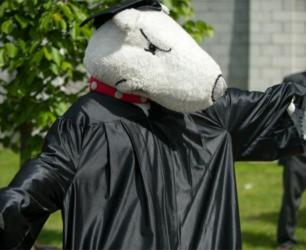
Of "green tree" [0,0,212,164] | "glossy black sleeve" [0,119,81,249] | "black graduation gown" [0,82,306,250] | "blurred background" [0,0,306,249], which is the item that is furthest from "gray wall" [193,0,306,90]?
"glossy black sleeve" [0,119,81,249]

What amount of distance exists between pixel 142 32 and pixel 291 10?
1017 cm

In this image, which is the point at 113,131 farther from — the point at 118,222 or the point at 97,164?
the point at 118,222

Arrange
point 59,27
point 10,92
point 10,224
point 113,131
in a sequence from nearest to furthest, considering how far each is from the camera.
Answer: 1. point 10,224
2. point 113,131
3. point 59,27
4. point 10,92

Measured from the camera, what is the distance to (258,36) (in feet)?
44.4

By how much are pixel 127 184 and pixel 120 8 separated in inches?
28.3

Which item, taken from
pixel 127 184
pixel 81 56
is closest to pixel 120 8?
pixel 127 184

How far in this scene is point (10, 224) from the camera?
3.27 m

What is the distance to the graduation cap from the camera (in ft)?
11.7

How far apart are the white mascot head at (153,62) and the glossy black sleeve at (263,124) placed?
360mm

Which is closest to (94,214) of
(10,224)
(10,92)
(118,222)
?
(118,222)

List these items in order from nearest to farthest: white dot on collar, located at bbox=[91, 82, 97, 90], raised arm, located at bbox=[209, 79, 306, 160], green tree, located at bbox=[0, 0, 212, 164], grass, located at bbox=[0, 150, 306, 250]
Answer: white dot on collar, located at bbox=[91, 82, 97, 90] < raised arm, located at bbox=[209, 79, 306, 160] < green tree, located at bbox=[0, 0, 212, 164] < grass, located at bbox=[0, 150, 306, 250]

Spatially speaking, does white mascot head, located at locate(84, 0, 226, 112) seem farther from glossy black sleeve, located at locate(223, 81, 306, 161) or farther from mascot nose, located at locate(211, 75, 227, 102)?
glossy black sleeve, located at locate(223, 81, 306, 161)

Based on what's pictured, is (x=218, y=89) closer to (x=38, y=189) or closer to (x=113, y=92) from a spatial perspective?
(x=113, y=92)

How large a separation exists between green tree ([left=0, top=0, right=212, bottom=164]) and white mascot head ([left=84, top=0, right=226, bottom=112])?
195 cm
